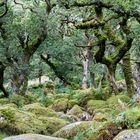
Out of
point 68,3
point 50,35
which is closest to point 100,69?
point 50,35

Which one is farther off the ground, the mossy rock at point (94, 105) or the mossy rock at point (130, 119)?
the mossy rock at point (130, 119)

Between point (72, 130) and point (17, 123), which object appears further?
point (17, 123)

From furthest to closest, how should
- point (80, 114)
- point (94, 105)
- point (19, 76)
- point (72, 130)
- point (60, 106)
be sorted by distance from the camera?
point (19, 76) < point (60, 106) < point (94, 105) < point (80, 114) < point (72, 130)

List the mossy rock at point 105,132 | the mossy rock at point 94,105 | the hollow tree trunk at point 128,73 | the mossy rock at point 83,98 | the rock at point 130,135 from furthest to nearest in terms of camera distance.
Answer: the mossy rock at point 83,98 < the hollow tree trunk at point 128,73 < the mossy rock at point 94,105 < the mossy rock at point 105,132 < the rock at point 130,135

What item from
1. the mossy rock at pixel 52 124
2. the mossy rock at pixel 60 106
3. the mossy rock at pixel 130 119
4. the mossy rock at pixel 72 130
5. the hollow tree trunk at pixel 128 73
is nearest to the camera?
the mossy rock at pixel 130 119

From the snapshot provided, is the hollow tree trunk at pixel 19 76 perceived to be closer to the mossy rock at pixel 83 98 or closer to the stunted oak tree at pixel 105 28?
the mossy rock at pixel 83 98

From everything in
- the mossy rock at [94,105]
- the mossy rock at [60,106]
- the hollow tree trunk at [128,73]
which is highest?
the hollow tree trunk at [128,73]

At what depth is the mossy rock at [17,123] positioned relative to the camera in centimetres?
1133

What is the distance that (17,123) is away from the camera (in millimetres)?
11500

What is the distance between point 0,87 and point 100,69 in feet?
56.0

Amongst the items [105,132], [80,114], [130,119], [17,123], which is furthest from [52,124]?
[80,114]

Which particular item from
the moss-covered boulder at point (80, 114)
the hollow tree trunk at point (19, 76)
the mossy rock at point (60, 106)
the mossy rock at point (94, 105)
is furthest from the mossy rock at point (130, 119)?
the hollow tree trunk at point (19, 76)

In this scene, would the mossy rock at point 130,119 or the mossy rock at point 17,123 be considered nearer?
the mossy rock at point 130,119

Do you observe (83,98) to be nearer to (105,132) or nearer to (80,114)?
(80,114)
